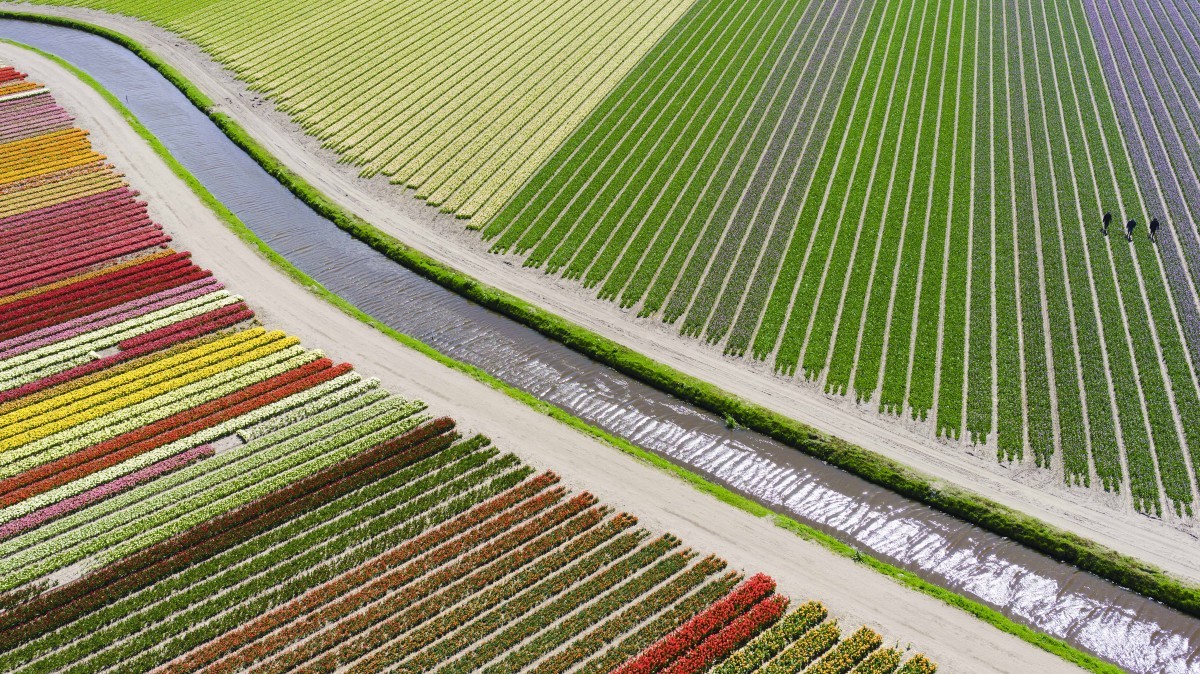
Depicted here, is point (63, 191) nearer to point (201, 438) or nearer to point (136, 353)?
point (136, 353)

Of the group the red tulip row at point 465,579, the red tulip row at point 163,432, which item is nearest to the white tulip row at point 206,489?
the red tulip row at point 163,432

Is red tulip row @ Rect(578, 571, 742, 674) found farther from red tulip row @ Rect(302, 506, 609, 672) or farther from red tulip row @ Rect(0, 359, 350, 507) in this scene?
red tulip row @ Rect(0, 359, 350, 507)

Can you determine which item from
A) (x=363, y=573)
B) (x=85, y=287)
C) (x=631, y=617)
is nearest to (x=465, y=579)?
(x=363, y=573)

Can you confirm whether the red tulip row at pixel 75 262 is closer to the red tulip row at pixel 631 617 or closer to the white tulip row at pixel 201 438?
the white tulip row at pixel 201 438

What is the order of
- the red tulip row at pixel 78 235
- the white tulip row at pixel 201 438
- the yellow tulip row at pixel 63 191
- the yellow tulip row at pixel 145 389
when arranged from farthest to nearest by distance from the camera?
the yellow tulip row at pixel 63 191
the red tulip row at pixel 78 235
the yellow tulip row at pixel 145 389
the white tulip row at pixel 201 438

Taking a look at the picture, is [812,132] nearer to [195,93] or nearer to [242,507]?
[242,507]

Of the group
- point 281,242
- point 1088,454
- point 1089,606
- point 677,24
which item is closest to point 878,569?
point 1089,606
